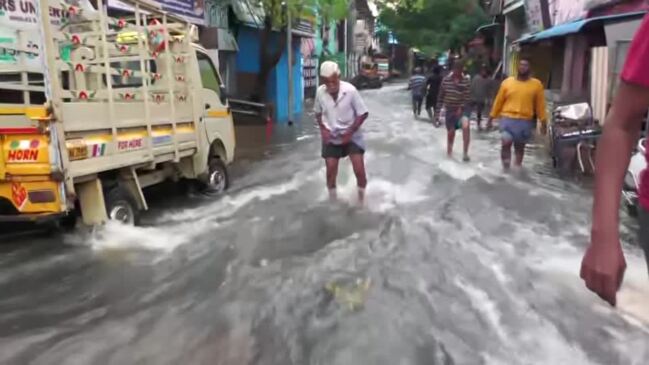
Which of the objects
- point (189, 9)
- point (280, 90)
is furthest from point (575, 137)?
point (280, 90)

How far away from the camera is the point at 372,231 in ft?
Result: 22.3

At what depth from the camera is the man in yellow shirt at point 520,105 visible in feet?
31.6

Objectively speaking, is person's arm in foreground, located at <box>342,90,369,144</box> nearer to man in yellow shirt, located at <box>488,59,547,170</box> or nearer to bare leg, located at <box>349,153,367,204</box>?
bare leg, located at <box>349,153,367,204</box>

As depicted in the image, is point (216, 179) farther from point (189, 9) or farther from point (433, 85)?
point (433, 85)

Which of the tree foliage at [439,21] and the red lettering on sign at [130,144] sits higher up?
the tree foliage at [439,21]

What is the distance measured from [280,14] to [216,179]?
10369 mm

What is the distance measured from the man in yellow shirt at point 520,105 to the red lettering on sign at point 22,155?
6.59 meters

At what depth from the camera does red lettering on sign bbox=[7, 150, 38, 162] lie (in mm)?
5495

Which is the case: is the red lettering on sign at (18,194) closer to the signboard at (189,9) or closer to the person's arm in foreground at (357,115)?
the person's arm in foreground at (357,115)

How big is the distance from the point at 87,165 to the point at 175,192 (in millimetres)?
3359

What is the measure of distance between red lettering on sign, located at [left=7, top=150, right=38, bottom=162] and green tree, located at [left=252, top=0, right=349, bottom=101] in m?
12.7

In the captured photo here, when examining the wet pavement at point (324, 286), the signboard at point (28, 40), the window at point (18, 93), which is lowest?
the wet pavement at point (324, 286)

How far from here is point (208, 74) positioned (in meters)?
8.85

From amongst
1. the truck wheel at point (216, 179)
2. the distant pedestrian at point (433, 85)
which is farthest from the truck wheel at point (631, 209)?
the distant pedestrian at point (433, 85)
